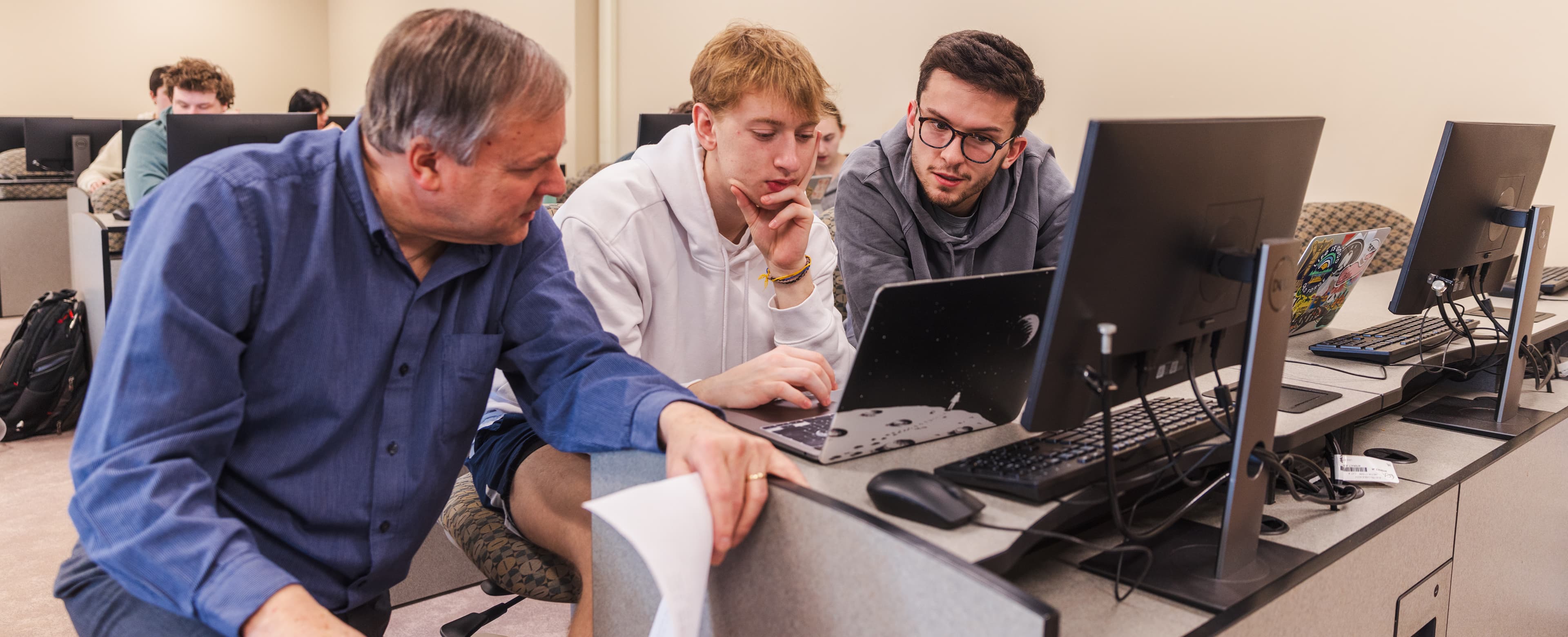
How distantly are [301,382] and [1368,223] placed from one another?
10.0ft

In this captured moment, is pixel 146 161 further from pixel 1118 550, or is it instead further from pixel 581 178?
pixel 1118 550

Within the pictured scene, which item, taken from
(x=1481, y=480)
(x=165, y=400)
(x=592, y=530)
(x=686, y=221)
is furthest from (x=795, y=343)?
(x=1481, y=480)

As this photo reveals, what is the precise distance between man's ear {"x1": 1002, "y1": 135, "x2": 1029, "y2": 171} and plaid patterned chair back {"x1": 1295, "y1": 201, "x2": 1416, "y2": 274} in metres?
1.60

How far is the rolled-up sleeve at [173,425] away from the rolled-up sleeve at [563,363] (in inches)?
12.9

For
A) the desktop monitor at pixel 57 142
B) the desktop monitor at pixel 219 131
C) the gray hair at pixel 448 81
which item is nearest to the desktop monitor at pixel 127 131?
the desktop monitor at pixel 57 142

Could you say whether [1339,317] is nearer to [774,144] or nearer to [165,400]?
[774,144]

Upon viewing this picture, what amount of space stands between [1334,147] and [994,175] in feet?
6.26

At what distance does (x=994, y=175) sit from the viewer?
6.23 ft

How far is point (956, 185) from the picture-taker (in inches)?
70.9

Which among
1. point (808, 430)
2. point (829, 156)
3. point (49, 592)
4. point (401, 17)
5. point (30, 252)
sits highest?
point (401, 17)

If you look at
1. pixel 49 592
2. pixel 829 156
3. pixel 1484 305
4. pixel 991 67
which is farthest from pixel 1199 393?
pixel 829 156

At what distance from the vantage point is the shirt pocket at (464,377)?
44.5 inches

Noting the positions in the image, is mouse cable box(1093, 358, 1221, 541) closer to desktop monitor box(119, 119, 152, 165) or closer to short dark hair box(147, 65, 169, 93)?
short dark hair box(147, 65, 169, 93)

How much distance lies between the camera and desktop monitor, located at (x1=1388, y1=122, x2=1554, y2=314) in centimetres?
154
